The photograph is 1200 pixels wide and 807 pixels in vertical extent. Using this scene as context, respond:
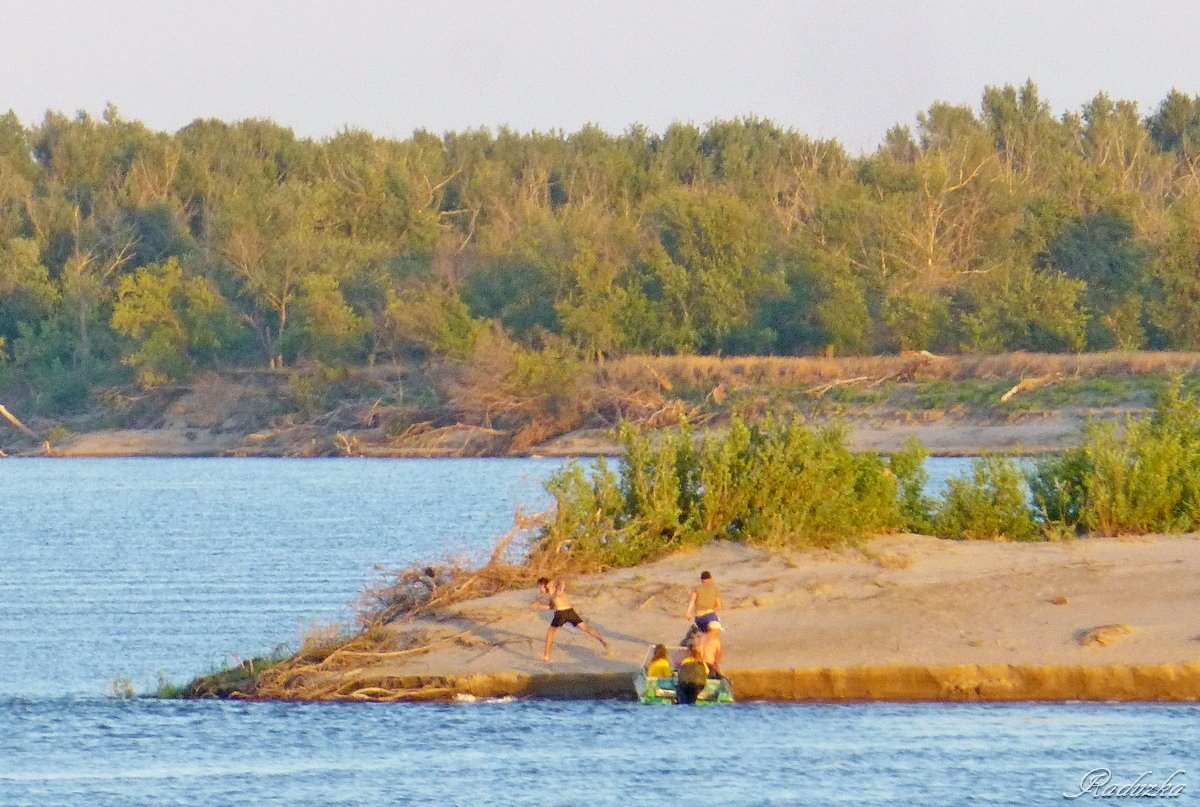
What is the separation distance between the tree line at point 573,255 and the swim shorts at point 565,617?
52692 mm

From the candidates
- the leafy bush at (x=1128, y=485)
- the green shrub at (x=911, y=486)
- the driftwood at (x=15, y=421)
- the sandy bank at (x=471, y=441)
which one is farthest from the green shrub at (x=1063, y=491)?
the driftwood at (x=15, y=421)

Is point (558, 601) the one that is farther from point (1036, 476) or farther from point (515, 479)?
point (515, 479)

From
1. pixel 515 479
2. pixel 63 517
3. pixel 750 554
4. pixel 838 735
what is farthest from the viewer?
pixel 515 479

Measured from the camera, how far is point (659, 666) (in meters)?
21.8

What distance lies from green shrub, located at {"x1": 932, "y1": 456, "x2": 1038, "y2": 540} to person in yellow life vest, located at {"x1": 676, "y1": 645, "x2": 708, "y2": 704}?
25.6 feet

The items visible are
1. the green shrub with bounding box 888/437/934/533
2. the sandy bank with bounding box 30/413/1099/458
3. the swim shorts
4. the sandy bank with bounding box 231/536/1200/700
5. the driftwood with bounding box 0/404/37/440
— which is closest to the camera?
the sandy bank with bounding box 231/536/1200/700

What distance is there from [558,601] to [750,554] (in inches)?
184

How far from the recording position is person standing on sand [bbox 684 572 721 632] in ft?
71.5

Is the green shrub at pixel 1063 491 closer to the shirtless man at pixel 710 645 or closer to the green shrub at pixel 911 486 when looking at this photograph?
the green shrub at pixel 911 486

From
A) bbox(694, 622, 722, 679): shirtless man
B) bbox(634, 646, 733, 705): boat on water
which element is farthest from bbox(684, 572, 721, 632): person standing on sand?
bbox(634, 646, 733, 705): boat on water

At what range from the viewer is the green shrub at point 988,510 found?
92.2 feet

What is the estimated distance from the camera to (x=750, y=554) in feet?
86.4

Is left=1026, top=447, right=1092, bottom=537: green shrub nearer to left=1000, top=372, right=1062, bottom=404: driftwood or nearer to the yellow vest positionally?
the yellow vest

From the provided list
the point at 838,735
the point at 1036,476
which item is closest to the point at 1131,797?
the point at 838,735
